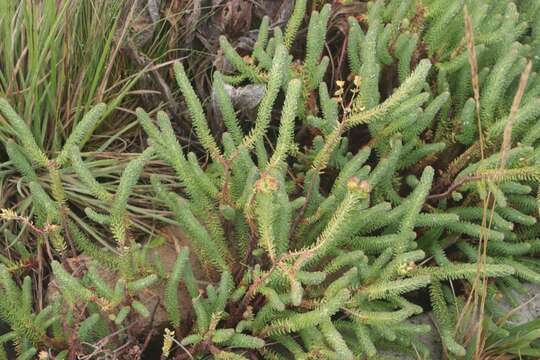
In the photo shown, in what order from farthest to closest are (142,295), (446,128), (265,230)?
(446,128) → (142,295) → (265,230)

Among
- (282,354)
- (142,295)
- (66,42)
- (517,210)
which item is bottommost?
(282,354)

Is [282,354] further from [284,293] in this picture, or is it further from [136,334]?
[136,334]

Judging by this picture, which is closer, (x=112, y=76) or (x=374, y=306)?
(x=374, y=306)

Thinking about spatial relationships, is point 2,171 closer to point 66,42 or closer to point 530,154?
point 66,42

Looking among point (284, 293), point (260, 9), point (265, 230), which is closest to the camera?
point (265, 230)

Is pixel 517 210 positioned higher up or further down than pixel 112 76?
further down

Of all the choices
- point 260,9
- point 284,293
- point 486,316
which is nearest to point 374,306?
point 284,293

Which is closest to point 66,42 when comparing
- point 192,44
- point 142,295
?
point 192,44
